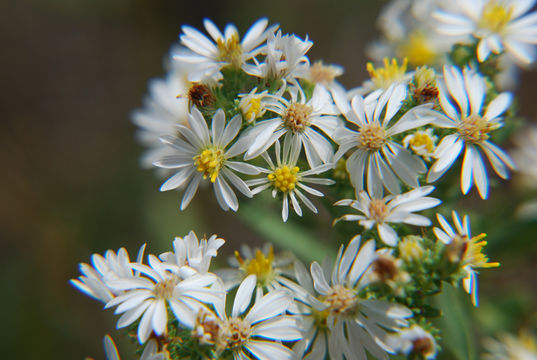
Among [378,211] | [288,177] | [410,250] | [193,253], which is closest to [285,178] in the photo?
[288,177]

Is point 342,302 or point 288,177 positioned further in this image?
point 288,177

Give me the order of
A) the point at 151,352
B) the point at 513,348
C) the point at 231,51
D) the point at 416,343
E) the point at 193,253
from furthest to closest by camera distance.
Answer: 1. the point at 513,348
2. the point at 231,51
3. the point at 193,253
4. the point at 151,352
5. the point at 416,343

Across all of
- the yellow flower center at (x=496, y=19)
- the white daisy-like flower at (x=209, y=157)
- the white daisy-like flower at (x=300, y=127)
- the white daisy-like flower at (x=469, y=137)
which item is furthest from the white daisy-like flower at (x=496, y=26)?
the white daisy-like flower at (x=209, y=157)

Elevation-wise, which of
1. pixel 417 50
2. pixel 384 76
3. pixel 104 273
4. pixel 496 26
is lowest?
pixel 104 273

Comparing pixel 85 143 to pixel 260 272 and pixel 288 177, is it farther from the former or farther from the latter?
pixel 288 177

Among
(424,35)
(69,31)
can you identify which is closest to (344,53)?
(424,35)

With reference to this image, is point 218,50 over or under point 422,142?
over

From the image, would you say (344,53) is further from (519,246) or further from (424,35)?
(519,246)
